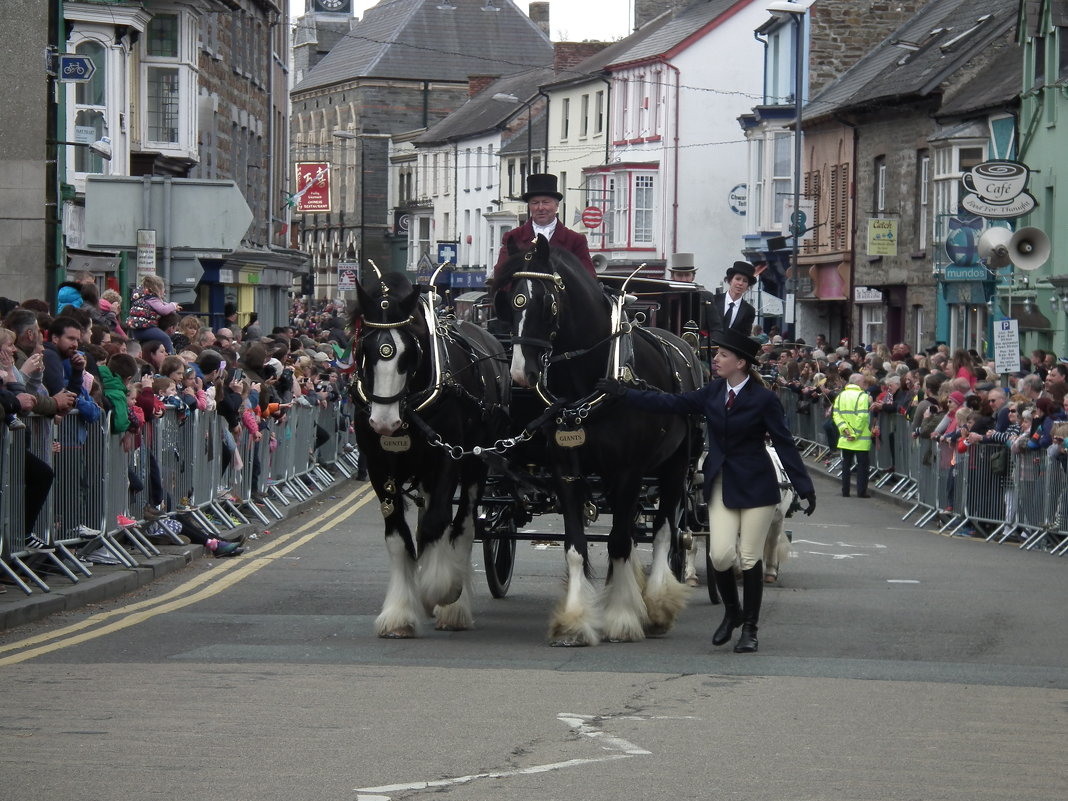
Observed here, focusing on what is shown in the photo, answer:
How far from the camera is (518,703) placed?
30.4 ft

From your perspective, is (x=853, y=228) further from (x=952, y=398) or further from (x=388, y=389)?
(x=388, y=389)

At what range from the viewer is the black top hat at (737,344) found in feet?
37.7

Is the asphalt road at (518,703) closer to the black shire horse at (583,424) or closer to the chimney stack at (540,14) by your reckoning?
the black shire horse at (583,424)

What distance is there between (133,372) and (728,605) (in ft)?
20.8

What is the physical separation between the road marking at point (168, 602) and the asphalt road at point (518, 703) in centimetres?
5

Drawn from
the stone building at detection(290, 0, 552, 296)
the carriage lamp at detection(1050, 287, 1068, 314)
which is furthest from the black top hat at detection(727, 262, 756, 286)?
the stone building at detection(290, 0, 552, 296)

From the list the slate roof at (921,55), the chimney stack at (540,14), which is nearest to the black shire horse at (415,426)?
the slate roof at (921,55)

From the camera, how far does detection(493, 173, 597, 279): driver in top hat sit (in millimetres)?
12516

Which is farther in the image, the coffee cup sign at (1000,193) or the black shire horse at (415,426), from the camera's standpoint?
the coffee cup sign at (1000,193)

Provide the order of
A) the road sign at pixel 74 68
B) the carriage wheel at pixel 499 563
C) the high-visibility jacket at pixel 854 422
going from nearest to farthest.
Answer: the carriage wheel at pixel 499 563 → the road sign at pixel 74 68 → the high-visibility jacket at pixel 854 422

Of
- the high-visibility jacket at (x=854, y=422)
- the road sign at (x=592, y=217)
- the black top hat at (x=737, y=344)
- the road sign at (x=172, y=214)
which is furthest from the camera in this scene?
the road sign at (x=592, y=217)

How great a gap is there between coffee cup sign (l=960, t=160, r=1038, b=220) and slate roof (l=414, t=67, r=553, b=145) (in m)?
57.7

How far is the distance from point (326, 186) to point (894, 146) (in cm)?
1969

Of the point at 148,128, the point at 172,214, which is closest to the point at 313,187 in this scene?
the point at 148,128
